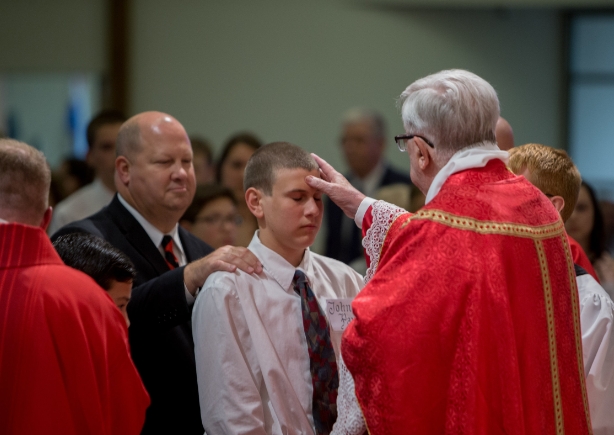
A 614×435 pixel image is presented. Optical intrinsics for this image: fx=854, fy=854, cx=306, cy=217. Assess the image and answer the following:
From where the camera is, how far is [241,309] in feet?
8.40

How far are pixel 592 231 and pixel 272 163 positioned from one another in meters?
1.87

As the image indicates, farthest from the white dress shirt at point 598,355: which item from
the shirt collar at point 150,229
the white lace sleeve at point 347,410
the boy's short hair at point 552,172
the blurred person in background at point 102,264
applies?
the shirt collar at point 150,229

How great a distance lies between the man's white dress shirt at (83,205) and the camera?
16.4ft

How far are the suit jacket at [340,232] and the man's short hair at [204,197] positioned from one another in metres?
1.68

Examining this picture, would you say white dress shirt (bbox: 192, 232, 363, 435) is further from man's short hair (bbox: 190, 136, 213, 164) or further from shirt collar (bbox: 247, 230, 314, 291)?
man's short hair (bbox: 190, 136, 213, 164)

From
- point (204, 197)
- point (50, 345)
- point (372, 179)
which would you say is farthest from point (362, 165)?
point (50, 345)

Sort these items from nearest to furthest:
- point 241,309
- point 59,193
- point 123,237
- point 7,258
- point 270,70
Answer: point 7,258
point 241,309
point 123,237
point 59,193
point 270,70

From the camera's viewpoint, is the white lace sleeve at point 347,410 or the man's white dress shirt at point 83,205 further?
the man's white dress shirt at point 83,205

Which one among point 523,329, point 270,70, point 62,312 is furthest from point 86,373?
point 270,70

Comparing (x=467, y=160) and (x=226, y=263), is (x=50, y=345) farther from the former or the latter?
(x=467, y=160)

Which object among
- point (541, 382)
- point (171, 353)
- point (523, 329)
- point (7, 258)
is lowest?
point (171, 353)

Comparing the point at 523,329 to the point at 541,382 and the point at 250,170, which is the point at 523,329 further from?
the point at 250,170

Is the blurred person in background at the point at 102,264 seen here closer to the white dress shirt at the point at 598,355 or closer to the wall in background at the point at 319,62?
the white dress shirt at the point at 598,355

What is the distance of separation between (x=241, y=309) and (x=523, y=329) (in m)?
0.85
